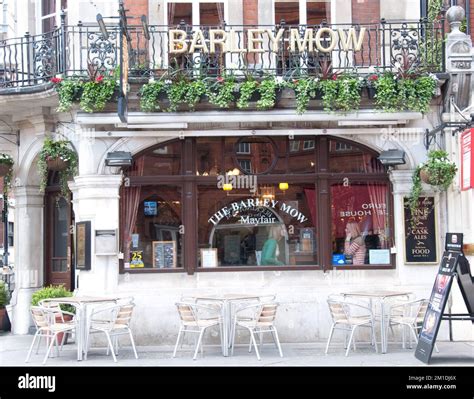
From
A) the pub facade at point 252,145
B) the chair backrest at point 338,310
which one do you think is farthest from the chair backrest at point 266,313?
the pub facade at point 252,145

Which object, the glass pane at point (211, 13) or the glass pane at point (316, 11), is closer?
the glass pane at point (211, 13)

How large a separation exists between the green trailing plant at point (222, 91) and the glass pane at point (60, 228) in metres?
4.36

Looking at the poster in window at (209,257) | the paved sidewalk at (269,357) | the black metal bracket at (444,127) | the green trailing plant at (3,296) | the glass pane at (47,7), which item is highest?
the glass pane at (47,7)

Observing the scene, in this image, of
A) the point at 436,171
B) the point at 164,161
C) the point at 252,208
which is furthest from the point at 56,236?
the point at 436,171

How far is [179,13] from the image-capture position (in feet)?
46.2

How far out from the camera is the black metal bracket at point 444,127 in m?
12.7

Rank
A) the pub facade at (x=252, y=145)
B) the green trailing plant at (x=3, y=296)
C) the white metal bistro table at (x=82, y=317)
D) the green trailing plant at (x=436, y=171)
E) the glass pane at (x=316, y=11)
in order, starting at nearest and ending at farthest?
the white metal bistro table at (x=82, y=317) < the green trailing plant at (x=436, y=171) < the pub facade at (x=252, y=145) < the glass pane at (x=316, y=11) < the green trailing plant at (x=3, y=296)

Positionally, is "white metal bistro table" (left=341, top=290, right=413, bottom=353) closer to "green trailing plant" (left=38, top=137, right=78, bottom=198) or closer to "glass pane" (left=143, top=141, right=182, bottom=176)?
"glass pane" (left=143, top=141, right=182, bottom=176)

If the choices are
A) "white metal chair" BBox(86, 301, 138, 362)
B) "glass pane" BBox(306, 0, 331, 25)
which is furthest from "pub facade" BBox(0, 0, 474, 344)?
"white metal chair" BBox(86, 301, 138, 362)

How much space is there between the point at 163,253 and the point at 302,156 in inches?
114

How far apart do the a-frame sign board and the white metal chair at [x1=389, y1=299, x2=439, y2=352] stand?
2.25 ft

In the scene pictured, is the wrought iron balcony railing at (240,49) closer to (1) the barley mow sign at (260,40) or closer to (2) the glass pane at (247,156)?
(1) the barley mow sign at (260,40)

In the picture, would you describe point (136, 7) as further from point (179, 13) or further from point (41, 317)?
point (41, 317)
